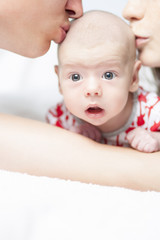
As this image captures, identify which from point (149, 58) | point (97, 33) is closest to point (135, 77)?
point (149, 58)

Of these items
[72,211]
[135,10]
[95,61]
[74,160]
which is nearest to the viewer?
[72,211]

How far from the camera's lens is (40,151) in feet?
3.75

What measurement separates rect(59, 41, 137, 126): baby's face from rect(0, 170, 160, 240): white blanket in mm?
345

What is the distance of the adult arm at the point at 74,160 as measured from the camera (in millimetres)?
1104

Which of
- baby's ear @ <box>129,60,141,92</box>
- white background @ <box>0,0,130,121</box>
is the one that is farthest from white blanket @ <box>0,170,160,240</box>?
white background @ <box>0,0,130,121</box>

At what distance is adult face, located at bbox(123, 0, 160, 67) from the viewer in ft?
4.70

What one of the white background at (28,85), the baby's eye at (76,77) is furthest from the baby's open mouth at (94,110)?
the white background at (28,85)

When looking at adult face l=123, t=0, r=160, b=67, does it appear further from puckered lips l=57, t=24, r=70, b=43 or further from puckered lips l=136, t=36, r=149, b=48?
puckered lips l=57, t=24, r=70, b=43

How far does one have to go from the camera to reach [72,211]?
2.99 ft

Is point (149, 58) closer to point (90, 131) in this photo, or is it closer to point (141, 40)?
point (141, 40)

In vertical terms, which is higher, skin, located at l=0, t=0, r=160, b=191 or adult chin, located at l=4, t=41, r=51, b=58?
adult chin, located at l=4, t=41, r=51, b=58

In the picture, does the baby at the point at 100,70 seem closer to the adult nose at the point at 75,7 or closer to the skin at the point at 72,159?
the adult nose at the point at 75,7

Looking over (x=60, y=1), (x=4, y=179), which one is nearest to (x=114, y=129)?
(x=60, y=1)

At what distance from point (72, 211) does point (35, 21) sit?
71 centimetres
